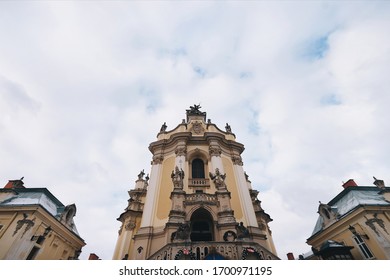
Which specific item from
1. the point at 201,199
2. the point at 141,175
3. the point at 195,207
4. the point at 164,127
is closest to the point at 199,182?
the point at 201,199

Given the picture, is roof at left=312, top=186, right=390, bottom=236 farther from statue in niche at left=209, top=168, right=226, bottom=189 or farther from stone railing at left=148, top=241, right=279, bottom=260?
statue in niche at left=209, top=168, right=226, bottom=189

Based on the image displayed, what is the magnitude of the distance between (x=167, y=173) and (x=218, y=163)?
18.2 feet

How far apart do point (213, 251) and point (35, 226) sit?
12.9 metres

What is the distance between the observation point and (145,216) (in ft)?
60.2

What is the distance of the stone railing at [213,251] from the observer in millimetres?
11977

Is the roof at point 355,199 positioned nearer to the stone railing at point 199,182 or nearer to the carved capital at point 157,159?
the stone railing at point 199,182

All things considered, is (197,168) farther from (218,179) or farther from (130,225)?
(130,225)

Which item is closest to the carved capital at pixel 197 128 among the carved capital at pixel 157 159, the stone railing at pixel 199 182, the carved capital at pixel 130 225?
the carved capital at pixel 157 159

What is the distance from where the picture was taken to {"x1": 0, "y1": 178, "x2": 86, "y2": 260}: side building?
533 inches

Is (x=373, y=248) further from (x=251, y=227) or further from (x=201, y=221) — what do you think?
(x=201, y=221)

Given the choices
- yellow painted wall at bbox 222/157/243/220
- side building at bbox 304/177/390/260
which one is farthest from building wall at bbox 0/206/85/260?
side building at bbox 304/177/390/260

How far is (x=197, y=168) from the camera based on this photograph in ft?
73.7
